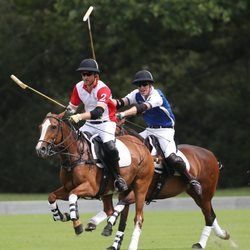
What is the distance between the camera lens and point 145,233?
17203 millimetres

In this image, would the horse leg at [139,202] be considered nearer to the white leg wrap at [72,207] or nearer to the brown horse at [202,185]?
the brown horse at [202,185]

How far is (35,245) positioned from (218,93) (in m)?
22.3

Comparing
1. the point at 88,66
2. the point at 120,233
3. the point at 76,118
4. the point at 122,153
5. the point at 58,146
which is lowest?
the point at 120,233

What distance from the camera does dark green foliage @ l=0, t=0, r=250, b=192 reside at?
113 feet

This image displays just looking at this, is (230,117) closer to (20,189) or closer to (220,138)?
(220,138)

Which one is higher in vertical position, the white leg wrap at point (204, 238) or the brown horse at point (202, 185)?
the brown horse at point (202, 185)

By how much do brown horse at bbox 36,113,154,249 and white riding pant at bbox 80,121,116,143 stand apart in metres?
0.22

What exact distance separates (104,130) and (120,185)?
0.80 meters

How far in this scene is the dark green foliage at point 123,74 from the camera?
1356 inches

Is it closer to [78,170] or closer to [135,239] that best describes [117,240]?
[135,239]

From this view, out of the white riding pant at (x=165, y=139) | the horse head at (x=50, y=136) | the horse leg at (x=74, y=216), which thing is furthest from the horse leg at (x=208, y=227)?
the horse head at (x=50, y=136)

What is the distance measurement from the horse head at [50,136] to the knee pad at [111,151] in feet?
2.28

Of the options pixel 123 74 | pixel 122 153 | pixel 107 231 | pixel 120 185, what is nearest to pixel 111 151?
pixel 122 153

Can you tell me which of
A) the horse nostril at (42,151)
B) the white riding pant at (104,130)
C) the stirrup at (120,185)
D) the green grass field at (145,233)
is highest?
the horse nostril at (42,151)
